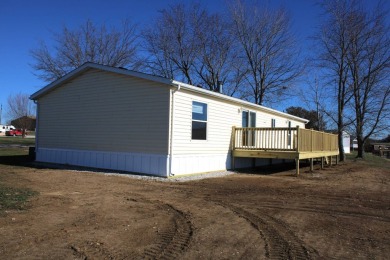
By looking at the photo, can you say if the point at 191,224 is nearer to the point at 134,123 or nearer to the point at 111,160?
the point at 134,123

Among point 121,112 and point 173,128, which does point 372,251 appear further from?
point 121,112

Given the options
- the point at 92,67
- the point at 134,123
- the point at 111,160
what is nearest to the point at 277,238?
the point at 134,123

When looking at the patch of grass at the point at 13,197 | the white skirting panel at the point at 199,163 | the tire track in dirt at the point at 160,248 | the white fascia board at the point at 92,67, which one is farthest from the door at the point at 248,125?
the tire track in dirt at the point at 160,248

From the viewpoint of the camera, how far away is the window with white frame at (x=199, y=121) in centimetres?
1180

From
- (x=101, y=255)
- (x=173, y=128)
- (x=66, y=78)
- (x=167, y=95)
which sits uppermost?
(x=66, y=78)

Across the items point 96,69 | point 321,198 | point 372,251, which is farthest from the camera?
point 96,69

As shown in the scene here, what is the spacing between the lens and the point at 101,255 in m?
3.77

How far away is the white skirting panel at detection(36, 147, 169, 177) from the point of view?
35.9 ft

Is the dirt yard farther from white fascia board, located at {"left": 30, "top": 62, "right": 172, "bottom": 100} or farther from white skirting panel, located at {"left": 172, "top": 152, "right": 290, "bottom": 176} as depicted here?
white fascia board, located at {"left": 30, "top": 62, "right": 172, "bottom": 100}

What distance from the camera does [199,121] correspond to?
12.0 meters

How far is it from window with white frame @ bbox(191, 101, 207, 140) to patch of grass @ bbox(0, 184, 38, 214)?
5814mm

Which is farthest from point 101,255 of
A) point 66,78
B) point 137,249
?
point 66,78

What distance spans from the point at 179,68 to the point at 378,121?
16524 millimetres

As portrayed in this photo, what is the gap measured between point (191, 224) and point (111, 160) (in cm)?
758
